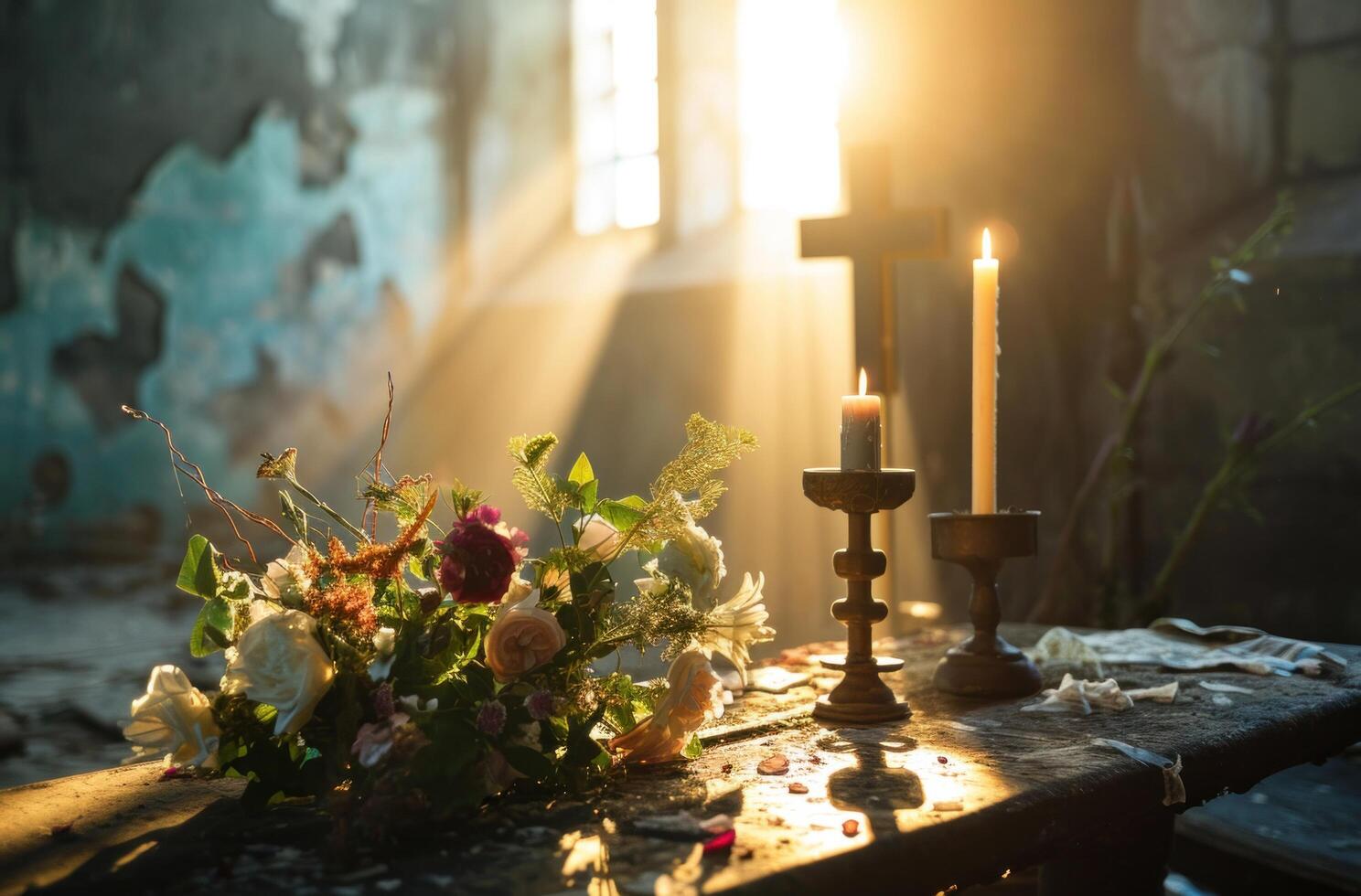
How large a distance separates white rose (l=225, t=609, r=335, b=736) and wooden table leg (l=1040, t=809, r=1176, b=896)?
865 mm

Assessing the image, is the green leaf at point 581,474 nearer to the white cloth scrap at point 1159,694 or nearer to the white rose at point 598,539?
the white rose at point 598,539

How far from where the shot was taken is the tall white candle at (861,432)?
148 centimetres

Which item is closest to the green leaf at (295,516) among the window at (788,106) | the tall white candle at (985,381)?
the tall white candle at (985,381)

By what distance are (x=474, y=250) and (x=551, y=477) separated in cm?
568

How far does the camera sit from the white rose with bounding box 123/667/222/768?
120 cm

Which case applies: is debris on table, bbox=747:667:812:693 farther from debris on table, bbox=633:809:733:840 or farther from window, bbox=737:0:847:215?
window, bbox=737:0:847:215

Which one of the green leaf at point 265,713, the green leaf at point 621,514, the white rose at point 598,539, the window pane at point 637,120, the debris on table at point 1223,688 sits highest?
the window pane at point 637,120

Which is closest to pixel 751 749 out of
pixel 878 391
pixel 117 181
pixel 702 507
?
pixel 702 507

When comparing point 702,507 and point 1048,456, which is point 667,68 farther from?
point 702,507

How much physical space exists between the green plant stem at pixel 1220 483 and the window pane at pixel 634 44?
335cm

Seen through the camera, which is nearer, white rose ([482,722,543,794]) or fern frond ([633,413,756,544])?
white rose ([482,722,543,794])

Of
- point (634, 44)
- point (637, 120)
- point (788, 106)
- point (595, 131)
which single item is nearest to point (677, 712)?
point (788, 106)

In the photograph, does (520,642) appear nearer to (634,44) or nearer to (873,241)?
(873,241)

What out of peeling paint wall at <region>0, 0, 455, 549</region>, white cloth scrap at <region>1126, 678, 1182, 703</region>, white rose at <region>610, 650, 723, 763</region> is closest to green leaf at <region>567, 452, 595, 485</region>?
white rose at <region>610, 650, 723, 763</region>
